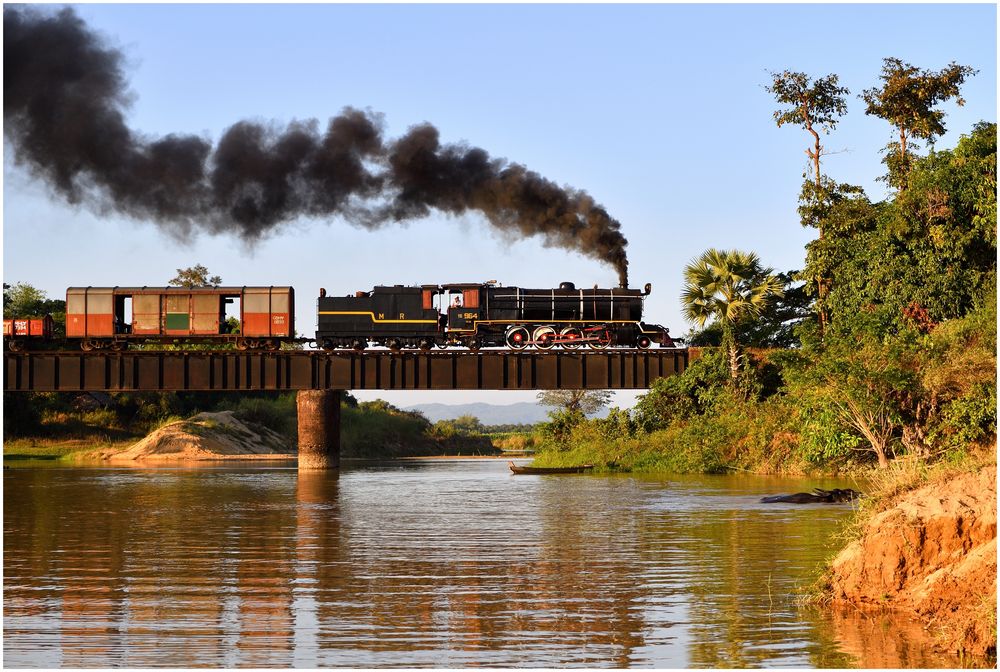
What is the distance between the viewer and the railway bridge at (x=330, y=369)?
5244 centimetres

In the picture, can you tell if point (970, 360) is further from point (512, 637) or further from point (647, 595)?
point (512, 637)

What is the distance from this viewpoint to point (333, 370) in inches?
2106

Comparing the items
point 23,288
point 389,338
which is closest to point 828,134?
point 389,338

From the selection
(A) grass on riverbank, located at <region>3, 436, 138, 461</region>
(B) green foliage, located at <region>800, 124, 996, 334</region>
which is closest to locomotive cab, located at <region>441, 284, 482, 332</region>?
(B) green foliage, located at <region>800, 124, 996, 334</region>

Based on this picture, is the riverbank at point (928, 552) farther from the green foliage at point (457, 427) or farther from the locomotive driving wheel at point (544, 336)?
the green foliage at point (457, 427)

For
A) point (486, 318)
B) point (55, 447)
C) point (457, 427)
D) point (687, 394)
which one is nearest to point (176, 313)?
point (486, 318)

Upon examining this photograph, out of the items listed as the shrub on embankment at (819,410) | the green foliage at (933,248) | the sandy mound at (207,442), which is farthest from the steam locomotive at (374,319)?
Answer: the sandy mound at (207,442)

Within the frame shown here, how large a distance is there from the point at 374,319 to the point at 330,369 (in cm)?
331

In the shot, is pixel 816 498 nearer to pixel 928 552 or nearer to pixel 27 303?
pixel 928 552

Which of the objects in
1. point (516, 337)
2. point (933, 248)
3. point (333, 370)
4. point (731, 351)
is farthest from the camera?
point (333, 370)

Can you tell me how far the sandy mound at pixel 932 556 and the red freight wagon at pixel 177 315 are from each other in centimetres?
4239

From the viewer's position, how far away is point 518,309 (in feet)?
169

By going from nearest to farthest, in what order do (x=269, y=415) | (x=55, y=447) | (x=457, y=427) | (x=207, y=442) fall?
(x=207, y=442) → (x=55, y=447) → (x=269, y=415) → (x=457, y=427)

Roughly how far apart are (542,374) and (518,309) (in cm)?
319
